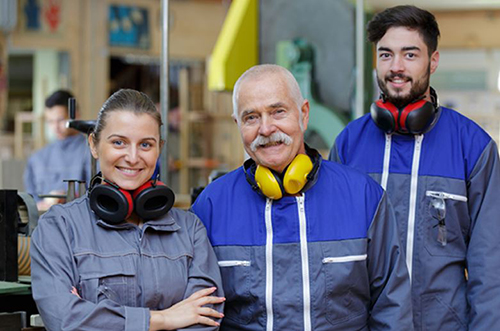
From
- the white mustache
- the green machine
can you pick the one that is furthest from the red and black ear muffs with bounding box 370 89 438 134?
the green machine

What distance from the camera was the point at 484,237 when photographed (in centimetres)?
219

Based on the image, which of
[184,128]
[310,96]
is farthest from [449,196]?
[184,128]

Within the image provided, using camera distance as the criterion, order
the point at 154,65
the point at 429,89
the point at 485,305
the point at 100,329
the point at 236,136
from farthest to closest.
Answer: the point at 154,65 → the point at 236,136 → the point at 429,89 → the point at 485,305 → the point at 100,329

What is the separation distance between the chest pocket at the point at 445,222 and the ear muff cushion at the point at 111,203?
93 centimetres

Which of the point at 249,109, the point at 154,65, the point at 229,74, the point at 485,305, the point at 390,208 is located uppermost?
the point at 154,65

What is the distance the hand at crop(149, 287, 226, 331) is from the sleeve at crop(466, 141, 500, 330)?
0.82 metres

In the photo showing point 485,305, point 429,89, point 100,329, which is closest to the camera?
point 100,329

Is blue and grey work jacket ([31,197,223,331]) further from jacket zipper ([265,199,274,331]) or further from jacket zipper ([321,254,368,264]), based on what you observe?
jacket zipper ([321,254,368,264])

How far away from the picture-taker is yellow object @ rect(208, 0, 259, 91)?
4.46m

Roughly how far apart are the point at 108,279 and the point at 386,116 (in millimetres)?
1010

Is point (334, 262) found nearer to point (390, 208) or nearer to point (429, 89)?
point (390, 208)

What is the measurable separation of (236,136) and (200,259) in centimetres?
603

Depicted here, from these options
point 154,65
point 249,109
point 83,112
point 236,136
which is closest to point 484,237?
point 249,109

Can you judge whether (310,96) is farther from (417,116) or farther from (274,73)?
(274,73)
